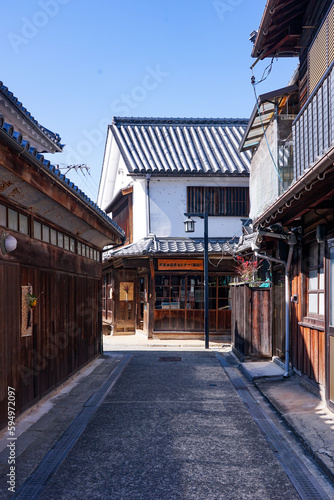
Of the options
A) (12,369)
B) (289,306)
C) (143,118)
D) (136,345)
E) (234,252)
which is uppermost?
(143,118)

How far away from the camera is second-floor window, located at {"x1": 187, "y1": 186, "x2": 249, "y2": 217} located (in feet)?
73.9

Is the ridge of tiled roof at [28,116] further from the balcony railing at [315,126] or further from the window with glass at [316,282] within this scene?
the window with glass at [316,282]

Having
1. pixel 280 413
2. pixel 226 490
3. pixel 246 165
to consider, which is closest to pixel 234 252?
pixel 246 165

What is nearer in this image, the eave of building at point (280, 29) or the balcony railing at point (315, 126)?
the balcony railing at point (315, 126)

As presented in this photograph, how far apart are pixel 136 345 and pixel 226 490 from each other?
48.7 ft

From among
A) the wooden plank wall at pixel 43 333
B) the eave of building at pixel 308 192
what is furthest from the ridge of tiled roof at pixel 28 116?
the eave of building at pixel 308 192

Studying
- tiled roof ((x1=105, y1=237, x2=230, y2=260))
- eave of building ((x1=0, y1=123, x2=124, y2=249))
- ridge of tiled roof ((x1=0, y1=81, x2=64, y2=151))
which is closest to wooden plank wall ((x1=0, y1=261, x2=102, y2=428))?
eave of building ((x1=0, y1=123, x2=124, y2=249))

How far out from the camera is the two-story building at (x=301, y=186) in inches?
324

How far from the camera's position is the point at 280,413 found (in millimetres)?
8227

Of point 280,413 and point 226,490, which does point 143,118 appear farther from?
point 226,490

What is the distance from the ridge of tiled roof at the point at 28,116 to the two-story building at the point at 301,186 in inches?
222

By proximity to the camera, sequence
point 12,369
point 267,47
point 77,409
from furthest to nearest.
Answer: point 267,47 → point 77,409 → point 12,369

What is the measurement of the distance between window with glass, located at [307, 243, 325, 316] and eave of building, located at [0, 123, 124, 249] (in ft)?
16.1

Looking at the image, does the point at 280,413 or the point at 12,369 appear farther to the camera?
the point at 280,413
